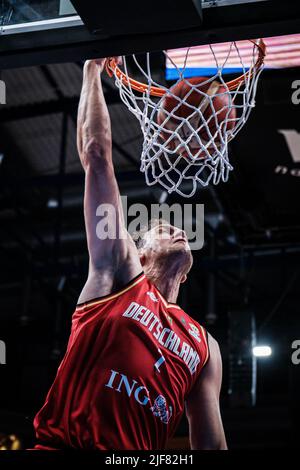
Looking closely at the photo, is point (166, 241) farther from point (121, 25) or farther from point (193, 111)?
point (121, 25)

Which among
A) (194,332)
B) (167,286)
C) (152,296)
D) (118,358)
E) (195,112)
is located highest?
(195,112)

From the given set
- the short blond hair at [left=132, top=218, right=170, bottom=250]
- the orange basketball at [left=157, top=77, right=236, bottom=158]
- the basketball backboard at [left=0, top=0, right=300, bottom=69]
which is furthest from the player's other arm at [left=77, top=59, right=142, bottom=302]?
the basketball backboard at [left=0, top=0, right=300, bottom=69]

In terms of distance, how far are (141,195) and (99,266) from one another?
519cm

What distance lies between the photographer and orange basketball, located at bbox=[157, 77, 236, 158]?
3100mm

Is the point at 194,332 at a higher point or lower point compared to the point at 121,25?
lower

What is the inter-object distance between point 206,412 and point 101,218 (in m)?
0.98

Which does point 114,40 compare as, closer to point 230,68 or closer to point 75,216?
point 230,68

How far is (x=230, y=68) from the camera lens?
334 centimetres

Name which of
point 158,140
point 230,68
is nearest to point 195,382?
point 158,140

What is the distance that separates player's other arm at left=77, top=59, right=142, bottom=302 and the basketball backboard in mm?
577

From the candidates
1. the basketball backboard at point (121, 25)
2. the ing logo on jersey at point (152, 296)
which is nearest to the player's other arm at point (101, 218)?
the ing logo on jersey at point (152, 296)

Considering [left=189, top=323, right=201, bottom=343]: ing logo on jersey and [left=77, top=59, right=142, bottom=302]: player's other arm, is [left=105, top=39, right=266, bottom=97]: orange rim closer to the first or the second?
[left=77, top=59, right=142, bottom=302]: player's other arm

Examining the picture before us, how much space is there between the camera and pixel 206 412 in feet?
10.1

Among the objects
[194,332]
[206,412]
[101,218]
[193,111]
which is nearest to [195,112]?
[193,111]
